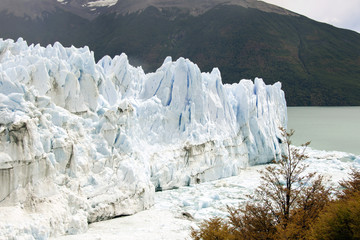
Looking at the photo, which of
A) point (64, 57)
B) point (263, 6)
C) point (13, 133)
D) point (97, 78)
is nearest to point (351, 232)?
point (13, 133)

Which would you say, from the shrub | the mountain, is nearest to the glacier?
the shrub

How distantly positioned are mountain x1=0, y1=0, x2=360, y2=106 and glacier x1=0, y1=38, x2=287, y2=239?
73037 millimetres

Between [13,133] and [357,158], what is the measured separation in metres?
21.9

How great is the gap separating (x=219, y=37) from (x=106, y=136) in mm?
117829

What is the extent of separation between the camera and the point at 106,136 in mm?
12609

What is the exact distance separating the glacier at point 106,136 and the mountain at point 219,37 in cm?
7304

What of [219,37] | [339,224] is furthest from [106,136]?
[219,37]

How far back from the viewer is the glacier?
9.16m

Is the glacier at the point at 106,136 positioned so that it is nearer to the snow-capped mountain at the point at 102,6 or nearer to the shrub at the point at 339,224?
the shrub at the point at 339,224

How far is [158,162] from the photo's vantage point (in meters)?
15.4

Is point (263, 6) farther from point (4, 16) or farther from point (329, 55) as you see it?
point (4, 16)

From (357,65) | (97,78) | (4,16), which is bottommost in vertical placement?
(97,78)

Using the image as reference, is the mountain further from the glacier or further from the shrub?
the shrub

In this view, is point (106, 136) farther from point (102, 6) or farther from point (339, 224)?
point (102, 6)
